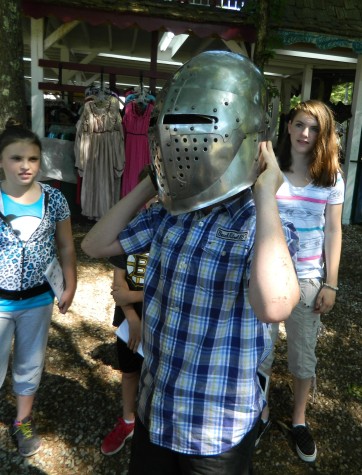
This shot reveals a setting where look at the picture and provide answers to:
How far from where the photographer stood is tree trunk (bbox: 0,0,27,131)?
3738mm

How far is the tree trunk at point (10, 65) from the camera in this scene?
12.3ft

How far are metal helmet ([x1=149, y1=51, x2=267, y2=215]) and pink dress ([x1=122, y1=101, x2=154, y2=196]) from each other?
4.70 meters

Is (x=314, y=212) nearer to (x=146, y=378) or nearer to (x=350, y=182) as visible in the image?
(x=146, y=378)

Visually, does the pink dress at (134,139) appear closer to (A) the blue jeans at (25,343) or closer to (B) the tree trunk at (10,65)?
(B) the tree trunk at (10,65)

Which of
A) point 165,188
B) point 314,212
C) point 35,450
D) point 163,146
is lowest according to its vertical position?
point 35,450

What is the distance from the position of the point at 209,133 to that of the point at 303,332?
151 cm

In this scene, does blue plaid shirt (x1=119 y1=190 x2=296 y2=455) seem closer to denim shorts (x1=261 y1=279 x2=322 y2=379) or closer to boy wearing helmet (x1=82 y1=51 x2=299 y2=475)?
boy wearing helmet (x1=82 y1=51 x2=299 y2=475)

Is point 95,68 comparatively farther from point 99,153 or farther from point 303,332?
point 303,332

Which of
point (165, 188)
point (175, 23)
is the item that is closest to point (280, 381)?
point (165, 188)

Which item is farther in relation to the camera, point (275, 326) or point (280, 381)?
point (280, 381)

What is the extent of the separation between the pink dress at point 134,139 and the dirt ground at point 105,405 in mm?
2402

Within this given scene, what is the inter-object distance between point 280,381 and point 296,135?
1.81 m

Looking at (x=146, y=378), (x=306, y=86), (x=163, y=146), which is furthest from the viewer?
(x=306, y=86)

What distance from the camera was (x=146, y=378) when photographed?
144cm
